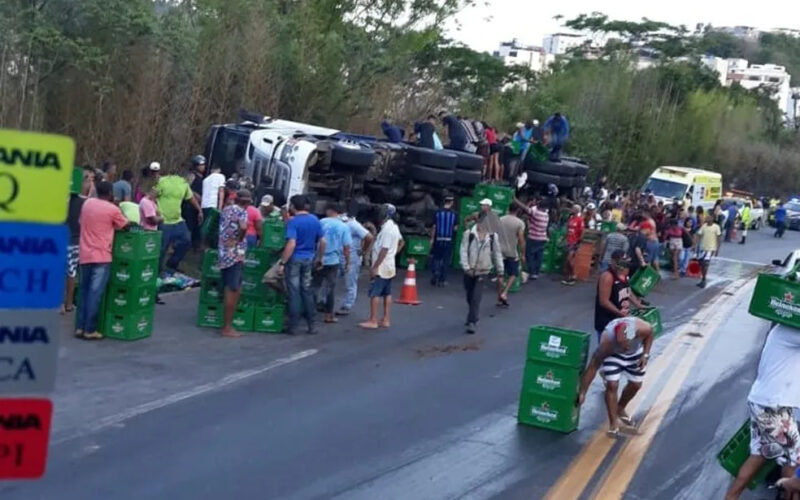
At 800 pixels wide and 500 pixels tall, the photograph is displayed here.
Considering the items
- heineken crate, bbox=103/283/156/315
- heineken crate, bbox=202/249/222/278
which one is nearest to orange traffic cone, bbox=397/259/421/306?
heineken crate, bbox=202/249/222/278

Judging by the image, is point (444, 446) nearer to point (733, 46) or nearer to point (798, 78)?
point (798, 78)

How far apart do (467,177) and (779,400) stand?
14.7 meters

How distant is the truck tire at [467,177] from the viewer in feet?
73.3

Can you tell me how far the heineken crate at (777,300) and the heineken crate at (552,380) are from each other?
6.73ft

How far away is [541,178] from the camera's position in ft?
82.9

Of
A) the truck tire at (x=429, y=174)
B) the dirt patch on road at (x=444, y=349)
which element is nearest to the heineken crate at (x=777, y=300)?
the dirt patch on road at (x=444, y=349)

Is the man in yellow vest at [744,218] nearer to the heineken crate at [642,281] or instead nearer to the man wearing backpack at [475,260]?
the man wearing backpack at [475,260]

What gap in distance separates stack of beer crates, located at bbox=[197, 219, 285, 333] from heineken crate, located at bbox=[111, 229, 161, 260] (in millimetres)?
1254

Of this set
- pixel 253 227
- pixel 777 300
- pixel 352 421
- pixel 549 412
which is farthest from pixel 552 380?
pixel 253 227

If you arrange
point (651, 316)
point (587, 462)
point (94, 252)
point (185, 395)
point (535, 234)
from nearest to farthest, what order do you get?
1. point (587, 462)
2. point (185, 395)
3. point (651, 316)
4. point (94, 252)
5. point (535, 234)

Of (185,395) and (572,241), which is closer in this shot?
(185,395)

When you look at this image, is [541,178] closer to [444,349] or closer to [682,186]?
[444,349]

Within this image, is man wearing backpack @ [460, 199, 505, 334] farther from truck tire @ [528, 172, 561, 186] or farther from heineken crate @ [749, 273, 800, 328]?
truck tire @ [528, 172, 561, 186]

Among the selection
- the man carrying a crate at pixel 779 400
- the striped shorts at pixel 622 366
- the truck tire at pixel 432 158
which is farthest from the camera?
the truck tire at pixel 432 158
